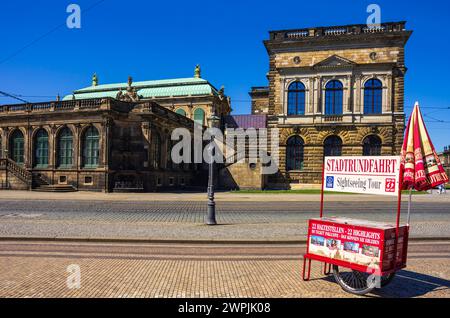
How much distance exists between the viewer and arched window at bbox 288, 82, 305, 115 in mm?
39669

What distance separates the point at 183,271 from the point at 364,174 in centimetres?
410

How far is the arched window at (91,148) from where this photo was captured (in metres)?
32.9

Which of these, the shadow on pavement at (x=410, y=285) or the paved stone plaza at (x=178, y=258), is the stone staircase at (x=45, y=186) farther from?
the shadow on pavement at (x=410, y=285)

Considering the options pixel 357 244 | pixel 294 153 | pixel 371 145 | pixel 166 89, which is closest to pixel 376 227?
pixel 357 244

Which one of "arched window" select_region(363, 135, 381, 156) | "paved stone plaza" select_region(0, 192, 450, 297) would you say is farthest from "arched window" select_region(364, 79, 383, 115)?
"paved stone plaza" select_region(0, 192, 450, 297)

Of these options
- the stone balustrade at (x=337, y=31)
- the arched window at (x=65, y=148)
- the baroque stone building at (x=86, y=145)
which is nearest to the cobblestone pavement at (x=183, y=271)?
the baroque stone building at (x=86, y=145)

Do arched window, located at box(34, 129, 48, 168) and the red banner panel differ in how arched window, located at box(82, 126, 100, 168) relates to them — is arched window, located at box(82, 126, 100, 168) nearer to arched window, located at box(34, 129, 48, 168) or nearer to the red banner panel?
arched window, located at box(34, 129, 48, 168)

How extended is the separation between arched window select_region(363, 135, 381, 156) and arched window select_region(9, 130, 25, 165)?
34998 mm

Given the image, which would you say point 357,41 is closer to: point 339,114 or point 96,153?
point 339,114

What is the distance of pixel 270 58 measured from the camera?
133 ft

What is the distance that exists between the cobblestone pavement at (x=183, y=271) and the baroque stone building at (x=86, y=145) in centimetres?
2302

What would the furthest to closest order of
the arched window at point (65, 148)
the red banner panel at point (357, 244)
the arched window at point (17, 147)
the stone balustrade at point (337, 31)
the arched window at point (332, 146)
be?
1. the arched window at point (332, 146)
2. the stone balustrade at point (337, 31)
3. the arched window at point (17, 147)
4. the arched window at point (65, 148)
5. the red banner panel at point (357, 244)
